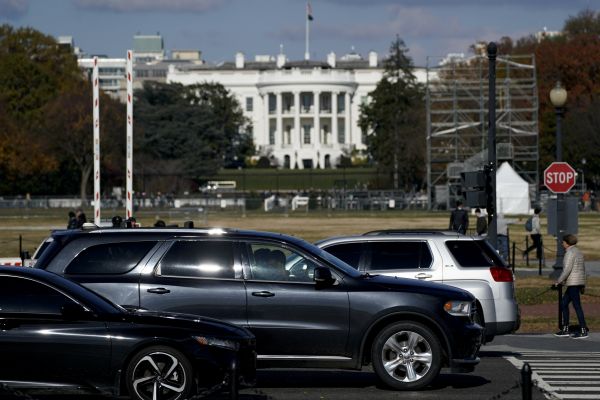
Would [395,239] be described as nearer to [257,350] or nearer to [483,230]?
[257,350]

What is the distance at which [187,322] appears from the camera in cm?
1317

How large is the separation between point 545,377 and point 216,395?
443 centimetres

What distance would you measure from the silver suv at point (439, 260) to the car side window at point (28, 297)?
19.3 feet

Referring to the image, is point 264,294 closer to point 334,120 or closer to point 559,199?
point 559,199

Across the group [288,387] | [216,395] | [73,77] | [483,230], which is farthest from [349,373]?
[73,77]

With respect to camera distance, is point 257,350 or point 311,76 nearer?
point 257,350

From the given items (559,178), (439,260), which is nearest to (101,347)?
(439,260)

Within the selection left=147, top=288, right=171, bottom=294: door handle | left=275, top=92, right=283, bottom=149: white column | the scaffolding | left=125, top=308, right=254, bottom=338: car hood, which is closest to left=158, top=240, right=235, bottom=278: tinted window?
left=147, top=288, right=171, bottom=294: door handle

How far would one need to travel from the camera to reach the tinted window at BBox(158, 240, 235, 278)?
1484 centimetres

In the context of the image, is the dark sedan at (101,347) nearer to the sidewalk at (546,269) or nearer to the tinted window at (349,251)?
the tinted window at (349,251)

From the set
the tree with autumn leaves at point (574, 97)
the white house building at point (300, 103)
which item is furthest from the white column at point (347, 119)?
the tree with autumn leaves at point (574, 97)

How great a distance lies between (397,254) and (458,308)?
3491 mm

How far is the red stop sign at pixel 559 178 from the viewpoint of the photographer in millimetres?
30734

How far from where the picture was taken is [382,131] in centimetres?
12175
